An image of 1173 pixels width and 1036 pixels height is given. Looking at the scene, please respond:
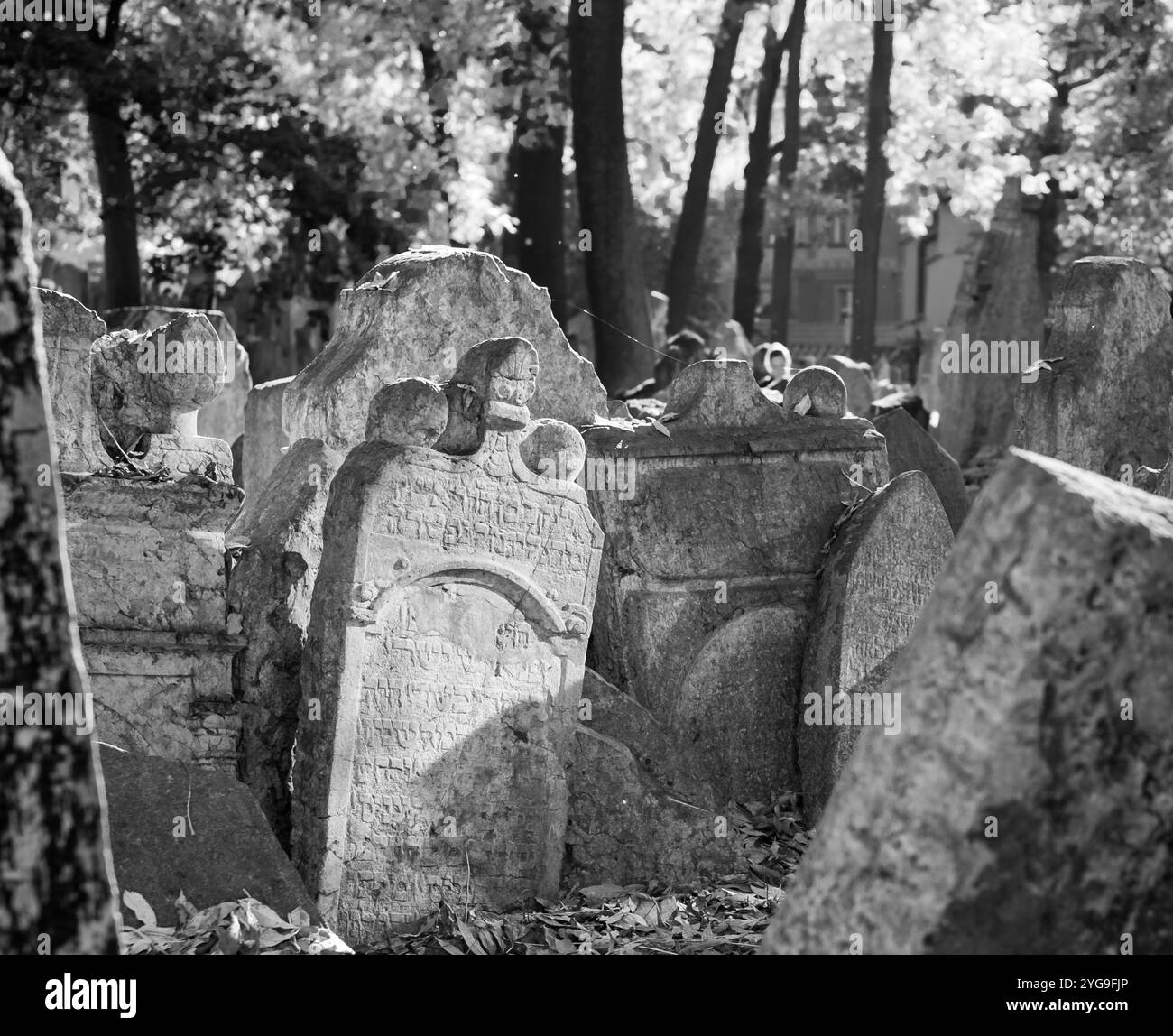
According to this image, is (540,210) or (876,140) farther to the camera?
(876,140)

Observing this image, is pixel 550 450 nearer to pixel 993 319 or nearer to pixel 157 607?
pixel 157 607

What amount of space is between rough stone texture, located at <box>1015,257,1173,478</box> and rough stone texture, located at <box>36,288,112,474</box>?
4848 mm

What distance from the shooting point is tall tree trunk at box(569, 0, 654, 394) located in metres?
15.8

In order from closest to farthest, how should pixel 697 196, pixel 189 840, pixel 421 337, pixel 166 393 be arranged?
pixel 189 840, pixel 166 393, pixel 421 337, pixel 697 196

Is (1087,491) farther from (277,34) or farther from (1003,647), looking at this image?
(277,34)

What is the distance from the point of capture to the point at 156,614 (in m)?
7.12

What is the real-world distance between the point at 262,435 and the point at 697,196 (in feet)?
38.4

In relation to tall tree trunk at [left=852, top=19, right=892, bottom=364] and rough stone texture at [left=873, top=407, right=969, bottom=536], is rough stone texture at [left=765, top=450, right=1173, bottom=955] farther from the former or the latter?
tall tree trunk at [left=852, top=19, right=892, bottom=364]

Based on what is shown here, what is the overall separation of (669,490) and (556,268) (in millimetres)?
9161

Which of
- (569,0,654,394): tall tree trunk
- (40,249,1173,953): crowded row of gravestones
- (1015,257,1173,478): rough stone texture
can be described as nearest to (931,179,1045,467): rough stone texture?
(569,0,654,394): tall tree trunk

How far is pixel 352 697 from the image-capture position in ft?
21.4

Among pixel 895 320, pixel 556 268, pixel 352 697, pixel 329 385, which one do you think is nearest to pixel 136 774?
pixel 352 697

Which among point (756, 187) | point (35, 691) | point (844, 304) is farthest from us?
point (844, 304)

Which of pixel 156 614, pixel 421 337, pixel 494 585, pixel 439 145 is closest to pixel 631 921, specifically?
pixel 494 585
